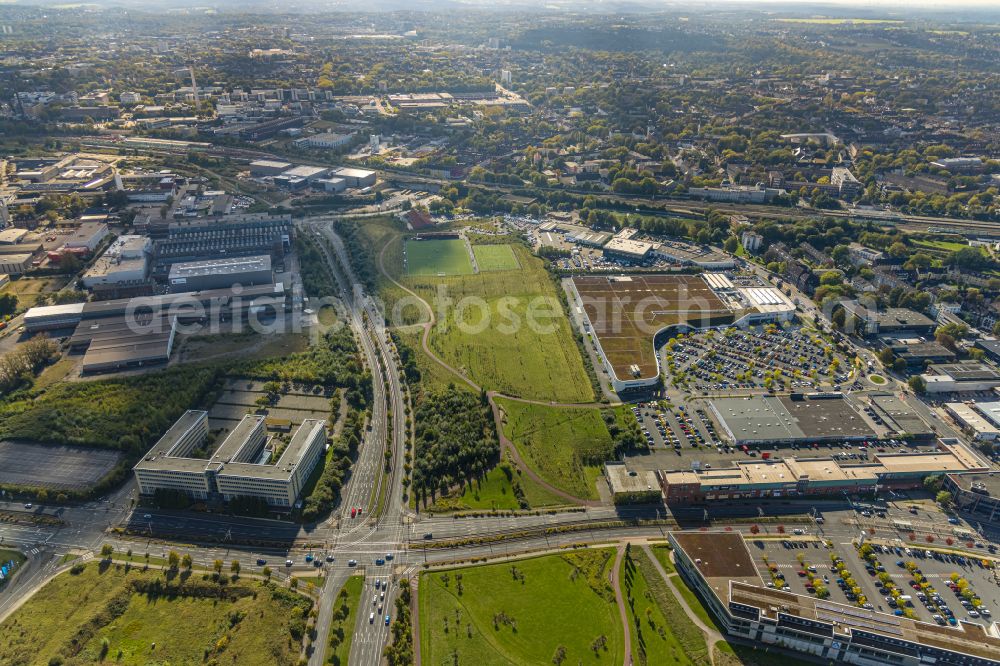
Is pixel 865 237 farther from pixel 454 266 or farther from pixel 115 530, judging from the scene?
pixel 115 530

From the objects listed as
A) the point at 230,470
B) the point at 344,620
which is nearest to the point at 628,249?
the point at 230,470

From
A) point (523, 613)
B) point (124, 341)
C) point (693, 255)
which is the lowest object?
point (523, 613)

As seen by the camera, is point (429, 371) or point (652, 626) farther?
point (429, 371)

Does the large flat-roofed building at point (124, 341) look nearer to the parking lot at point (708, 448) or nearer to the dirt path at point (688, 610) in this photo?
the parking lot at point (708, 448)

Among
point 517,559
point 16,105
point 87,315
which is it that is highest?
point 16,105

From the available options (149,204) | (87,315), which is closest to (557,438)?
(87,315)

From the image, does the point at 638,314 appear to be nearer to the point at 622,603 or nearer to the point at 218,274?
the point at 622,603

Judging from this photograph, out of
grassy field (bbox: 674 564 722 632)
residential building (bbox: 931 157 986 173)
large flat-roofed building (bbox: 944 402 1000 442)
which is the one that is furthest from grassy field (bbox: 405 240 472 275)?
residential building (bbox: 931 157 986 173)
